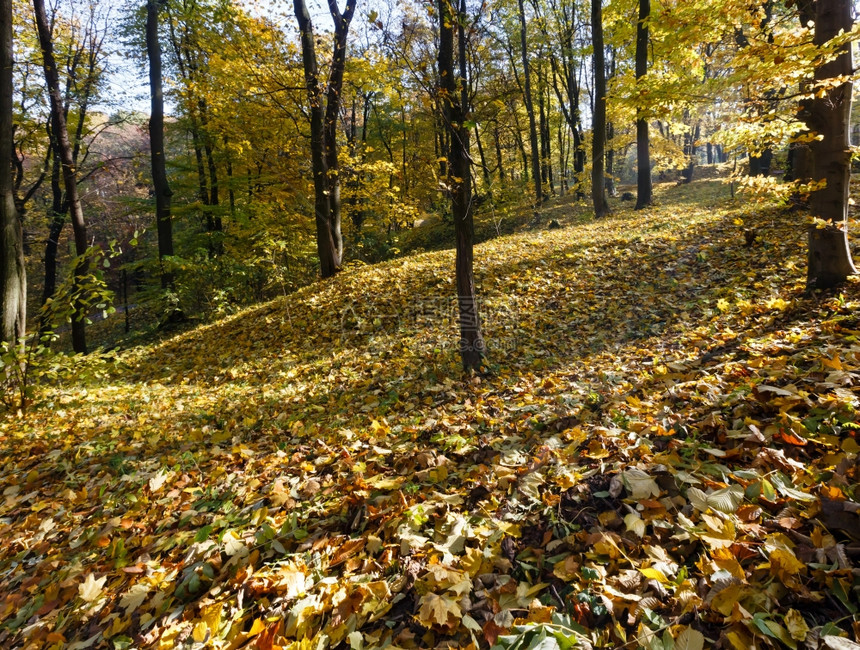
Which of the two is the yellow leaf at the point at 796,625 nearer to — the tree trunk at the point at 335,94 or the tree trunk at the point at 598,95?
the tree trunk at the point at 335,94

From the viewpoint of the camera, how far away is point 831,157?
4465mm

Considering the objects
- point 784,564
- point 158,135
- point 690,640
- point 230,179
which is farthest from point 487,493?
point 230,179

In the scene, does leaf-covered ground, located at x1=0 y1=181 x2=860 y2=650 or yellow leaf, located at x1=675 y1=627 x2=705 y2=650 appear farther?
leaf-covered ground, located at x1=0 y1=181 x2=860 y2=650

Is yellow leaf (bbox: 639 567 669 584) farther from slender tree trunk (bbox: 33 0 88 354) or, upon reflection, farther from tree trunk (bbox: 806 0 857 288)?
slender tree trunk (bbox: 33 0 88 354)

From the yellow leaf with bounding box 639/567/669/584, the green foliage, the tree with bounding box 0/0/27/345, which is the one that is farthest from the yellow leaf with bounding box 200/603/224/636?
the tree with bounding box 0/0/27/345

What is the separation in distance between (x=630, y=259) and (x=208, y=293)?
11825mm

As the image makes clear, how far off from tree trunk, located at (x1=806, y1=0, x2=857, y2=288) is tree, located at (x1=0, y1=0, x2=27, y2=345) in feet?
32.9

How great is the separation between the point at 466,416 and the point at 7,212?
6.95m

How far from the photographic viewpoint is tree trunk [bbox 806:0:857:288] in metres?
4.21

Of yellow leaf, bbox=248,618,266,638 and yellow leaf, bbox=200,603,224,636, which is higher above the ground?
yellow leaf, bbox=248,618,266,638

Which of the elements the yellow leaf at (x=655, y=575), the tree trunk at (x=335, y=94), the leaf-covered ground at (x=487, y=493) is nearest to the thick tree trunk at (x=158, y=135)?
the tree trunk at (x=335, y=94)

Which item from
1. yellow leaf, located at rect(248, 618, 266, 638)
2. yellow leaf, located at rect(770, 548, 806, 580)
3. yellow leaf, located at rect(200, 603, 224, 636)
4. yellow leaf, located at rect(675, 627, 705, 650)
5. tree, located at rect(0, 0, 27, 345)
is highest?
tree, located at rect(0, 0, 27, 345)

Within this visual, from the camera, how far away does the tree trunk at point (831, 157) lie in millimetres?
4207

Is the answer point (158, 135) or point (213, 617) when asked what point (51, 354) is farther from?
point (158, 135)
